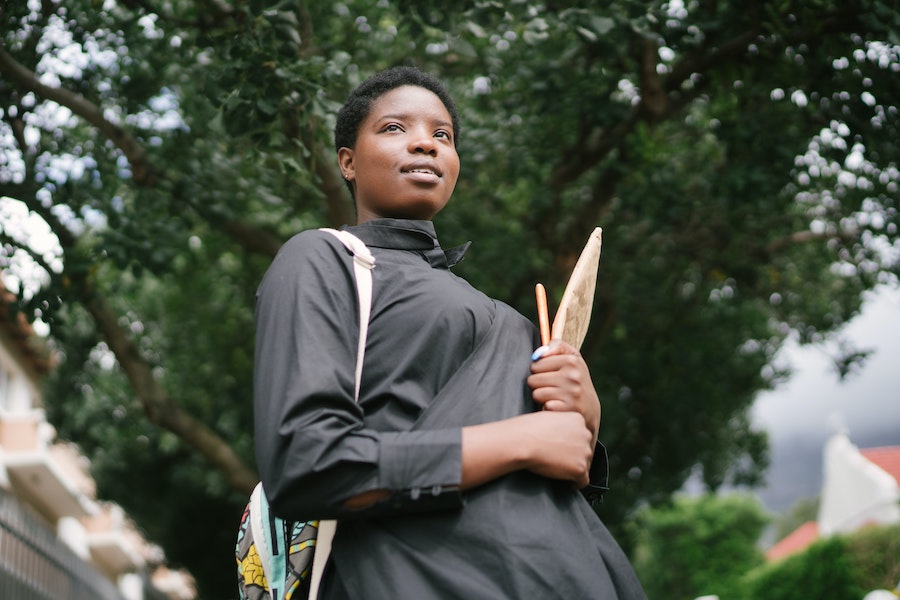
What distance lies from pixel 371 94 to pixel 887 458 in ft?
104

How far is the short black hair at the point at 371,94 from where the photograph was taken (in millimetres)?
A: 2820

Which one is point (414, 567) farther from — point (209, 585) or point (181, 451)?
point (209, 585)

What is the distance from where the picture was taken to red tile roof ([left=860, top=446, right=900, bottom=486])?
30.6 metres

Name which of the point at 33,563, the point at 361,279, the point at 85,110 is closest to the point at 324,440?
the point at 361,279

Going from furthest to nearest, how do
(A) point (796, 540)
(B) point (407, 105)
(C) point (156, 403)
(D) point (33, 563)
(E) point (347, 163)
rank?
(A) point (796, 540) < (D) point (33, 563) < (C) point (156, 403) < (E) point (347, 163) < (B) point (407, 105)

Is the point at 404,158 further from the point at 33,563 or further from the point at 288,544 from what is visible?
the point at 33,563

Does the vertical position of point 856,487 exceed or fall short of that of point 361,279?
it exceeds it

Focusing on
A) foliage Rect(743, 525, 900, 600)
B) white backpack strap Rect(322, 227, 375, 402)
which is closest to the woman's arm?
white backpack strap Rect(322, 227, 375, 402)

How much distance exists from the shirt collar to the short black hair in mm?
293

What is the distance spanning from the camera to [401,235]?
267 cm

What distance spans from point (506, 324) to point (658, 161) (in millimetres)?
7169

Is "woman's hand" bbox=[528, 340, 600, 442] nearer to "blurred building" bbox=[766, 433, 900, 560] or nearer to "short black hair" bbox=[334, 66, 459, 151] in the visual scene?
"short black hair" bbox=[334, 66, 459, 151]

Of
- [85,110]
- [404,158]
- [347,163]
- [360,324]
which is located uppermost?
[85,110]

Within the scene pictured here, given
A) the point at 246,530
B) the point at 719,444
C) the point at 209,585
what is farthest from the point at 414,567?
the point at 209,585
